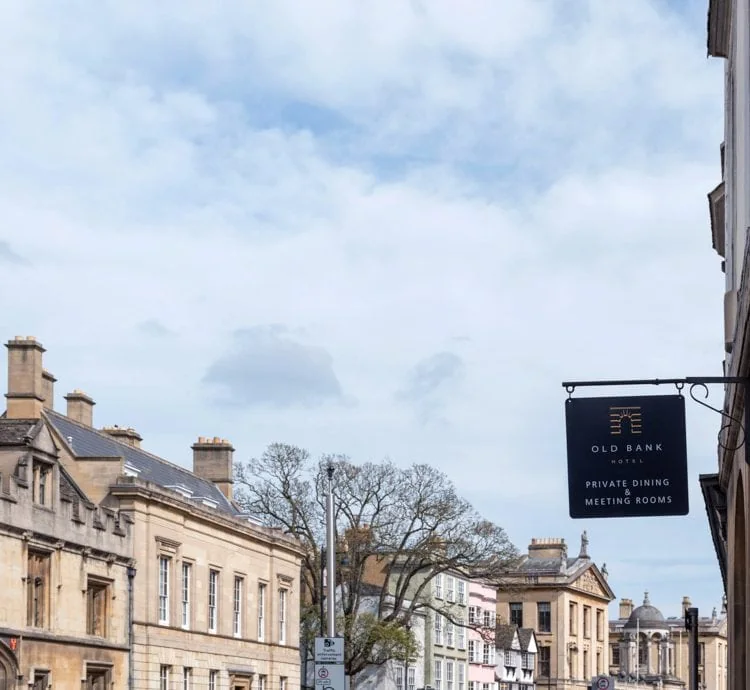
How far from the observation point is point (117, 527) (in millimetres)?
48219

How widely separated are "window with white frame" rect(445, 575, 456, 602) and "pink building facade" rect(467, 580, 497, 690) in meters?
2.09

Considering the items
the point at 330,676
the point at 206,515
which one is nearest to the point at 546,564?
the point at 206,515

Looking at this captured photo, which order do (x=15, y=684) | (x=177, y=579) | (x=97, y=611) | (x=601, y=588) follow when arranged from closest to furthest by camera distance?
(x=15, y=684), (x=97, y=611), (x=177, y=579), (x=601, y=588)

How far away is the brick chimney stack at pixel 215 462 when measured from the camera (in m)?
67.1

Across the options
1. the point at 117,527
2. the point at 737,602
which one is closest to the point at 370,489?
the point at 117,527

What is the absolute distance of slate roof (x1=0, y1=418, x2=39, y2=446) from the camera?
141ft

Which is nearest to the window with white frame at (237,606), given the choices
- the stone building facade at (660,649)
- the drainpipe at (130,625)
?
the drainpipe at (130,625)

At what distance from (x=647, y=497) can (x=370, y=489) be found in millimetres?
54188

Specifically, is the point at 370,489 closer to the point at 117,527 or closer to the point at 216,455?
the point at 216,455

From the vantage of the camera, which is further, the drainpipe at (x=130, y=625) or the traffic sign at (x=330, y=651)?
the drainpipe at (x=130, y=625)

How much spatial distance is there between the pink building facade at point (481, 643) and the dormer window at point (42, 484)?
53.3 m

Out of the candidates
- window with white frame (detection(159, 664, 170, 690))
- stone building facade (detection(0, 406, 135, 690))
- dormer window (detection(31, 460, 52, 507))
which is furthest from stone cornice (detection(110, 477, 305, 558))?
dormer window (detection(31, 460, 52, 507))

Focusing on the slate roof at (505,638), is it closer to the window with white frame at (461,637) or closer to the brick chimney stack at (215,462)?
the window with white frame at (461,637)

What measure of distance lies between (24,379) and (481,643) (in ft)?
184
